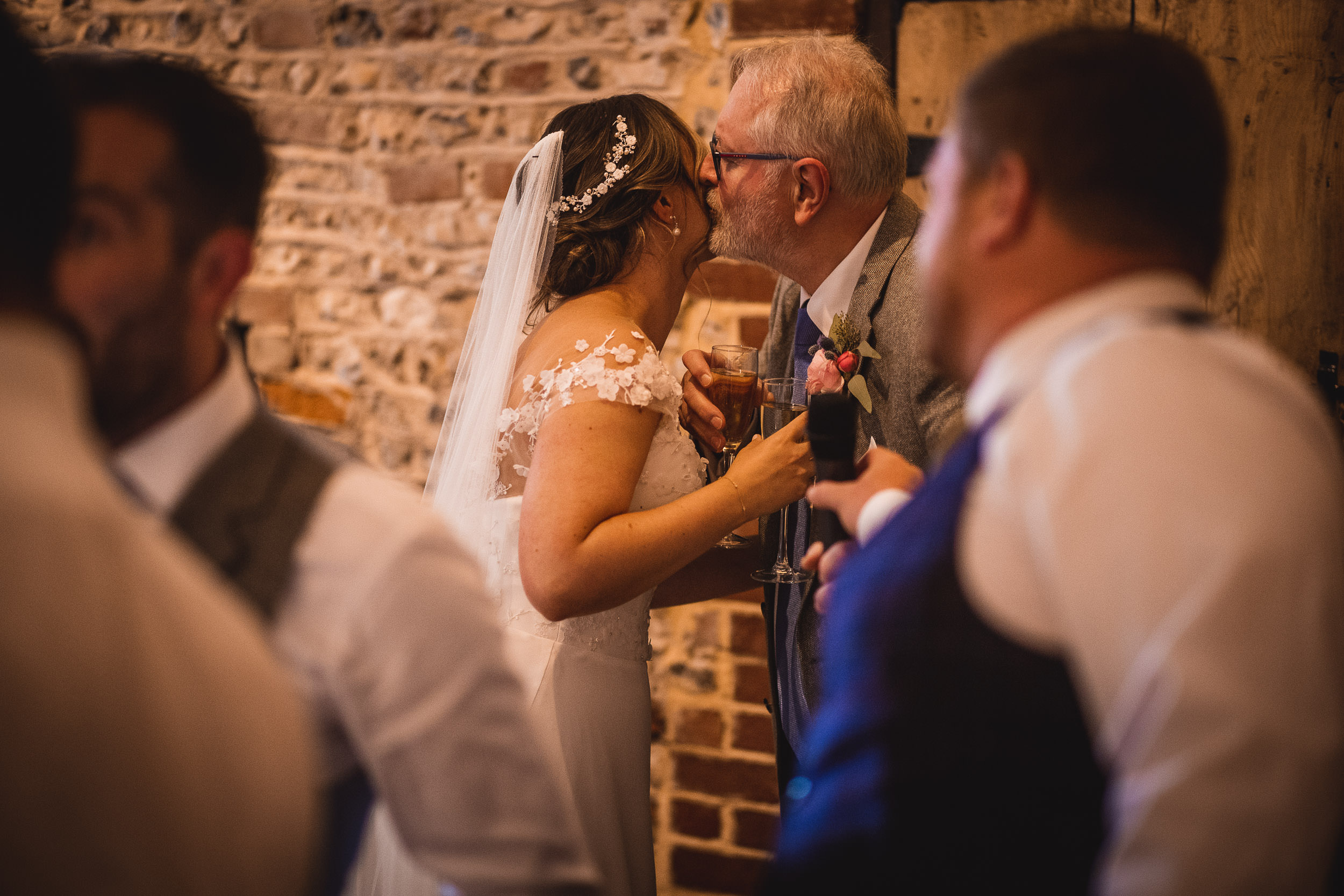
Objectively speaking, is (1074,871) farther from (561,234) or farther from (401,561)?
(561,234)

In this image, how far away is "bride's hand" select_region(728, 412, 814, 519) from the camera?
172cm

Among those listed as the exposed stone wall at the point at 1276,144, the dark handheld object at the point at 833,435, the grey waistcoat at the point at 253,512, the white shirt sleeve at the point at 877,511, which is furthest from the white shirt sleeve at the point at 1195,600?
the exposed stone wall at the point at 1276,144

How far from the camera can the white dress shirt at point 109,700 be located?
17.1 inches

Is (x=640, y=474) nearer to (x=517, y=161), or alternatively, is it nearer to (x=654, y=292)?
(x=654, y=292)

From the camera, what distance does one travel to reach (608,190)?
1860mm

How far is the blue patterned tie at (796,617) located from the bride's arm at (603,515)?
226 mm

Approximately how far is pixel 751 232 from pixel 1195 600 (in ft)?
4.60

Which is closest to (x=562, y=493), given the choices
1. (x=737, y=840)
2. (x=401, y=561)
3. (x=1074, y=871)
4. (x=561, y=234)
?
(x=561, y=234)

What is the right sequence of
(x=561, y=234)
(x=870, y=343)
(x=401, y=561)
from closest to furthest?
(x=401, y=561)
(x=870, y=343)
(x=561, y=234)

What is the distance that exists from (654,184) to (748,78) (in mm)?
319

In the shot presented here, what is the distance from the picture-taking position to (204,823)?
1.57ft

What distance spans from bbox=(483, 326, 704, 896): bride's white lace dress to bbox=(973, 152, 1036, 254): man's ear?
892 millimetres

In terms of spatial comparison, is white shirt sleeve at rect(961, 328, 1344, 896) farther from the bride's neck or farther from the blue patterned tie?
the bride's neck

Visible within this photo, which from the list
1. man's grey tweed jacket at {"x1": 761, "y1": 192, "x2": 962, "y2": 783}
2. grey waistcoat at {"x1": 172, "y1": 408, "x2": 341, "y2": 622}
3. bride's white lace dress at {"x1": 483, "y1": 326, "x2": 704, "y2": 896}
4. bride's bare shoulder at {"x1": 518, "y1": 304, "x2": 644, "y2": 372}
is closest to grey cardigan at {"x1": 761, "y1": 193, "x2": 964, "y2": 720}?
man's grey tweed jacket at {"x1": 761, "y1": 192, "x2": 962, "y2": 783}
